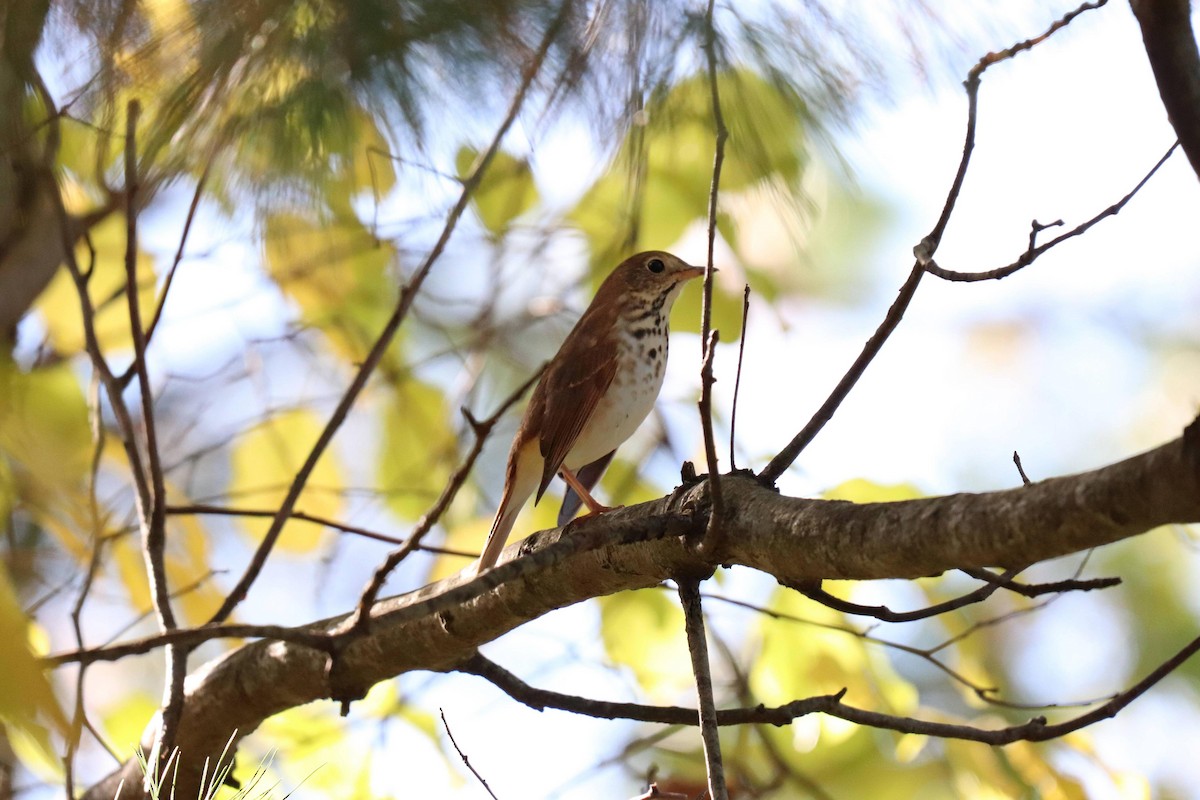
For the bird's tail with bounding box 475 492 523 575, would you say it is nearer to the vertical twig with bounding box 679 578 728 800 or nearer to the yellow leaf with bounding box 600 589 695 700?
the yellow leaf with bounding box 600 589 695 700

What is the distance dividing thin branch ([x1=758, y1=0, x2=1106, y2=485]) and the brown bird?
2.78 ft

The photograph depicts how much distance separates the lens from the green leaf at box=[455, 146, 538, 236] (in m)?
2.52

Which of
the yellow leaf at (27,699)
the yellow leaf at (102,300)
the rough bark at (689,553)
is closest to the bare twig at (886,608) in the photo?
the rough bark at (689,553)

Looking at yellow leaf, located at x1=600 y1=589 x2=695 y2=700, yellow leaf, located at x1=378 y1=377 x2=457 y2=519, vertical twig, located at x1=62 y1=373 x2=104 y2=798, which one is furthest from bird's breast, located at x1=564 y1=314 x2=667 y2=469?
vertical twig, located at x1=62 y1=373 x2=104 y2=798

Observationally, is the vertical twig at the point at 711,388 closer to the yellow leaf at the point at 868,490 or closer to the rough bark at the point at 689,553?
the rough bark at the point at 689,553

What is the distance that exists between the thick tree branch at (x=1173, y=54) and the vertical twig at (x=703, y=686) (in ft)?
2.58

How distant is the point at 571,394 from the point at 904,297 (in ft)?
3.32

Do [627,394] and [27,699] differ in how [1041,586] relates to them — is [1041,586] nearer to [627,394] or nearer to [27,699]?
[27,699]

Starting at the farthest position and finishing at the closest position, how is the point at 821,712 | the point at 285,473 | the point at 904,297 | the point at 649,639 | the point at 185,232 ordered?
the point at 285,473 → the point at 649,639 → the point at 185,232 → the point at 821,712 → the point at 904,297

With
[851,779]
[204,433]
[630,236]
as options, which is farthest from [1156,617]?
[204,433]

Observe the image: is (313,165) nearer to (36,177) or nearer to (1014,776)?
(36,177)

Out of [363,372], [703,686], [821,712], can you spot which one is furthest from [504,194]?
[703,686]

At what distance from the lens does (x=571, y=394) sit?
226 centimetres

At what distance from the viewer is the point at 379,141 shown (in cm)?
180
